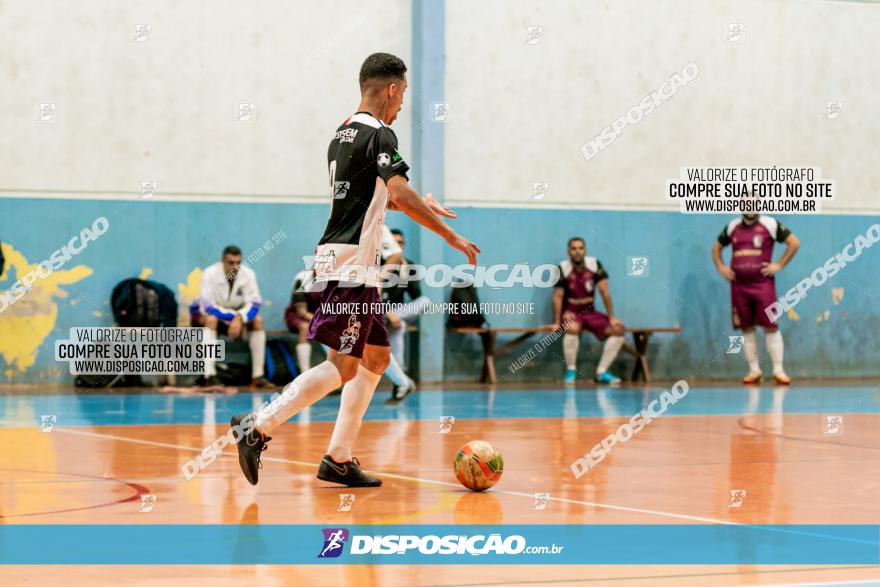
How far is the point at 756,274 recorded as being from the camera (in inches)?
687

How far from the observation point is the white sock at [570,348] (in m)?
17.2

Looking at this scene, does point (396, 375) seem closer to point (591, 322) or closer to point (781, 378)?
point (591, 322)

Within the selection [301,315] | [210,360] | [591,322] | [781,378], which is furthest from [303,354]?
[781,378]

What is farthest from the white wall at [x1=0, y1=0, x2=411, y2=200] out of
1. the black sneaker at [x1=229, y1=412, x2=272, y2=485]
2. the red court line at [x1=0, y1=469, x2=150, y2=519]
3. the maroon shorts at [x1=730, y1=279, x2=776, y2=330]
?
the black sneaker at [x1=229, y1=412, x2=272, y2=485]

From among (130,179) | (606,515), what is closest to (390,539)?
(606,515)

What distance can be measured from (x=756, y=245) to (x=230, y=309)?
7904 millimetres

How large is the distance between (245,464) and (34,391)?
9.94 metres

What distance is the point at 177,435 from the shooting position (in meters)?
9.66

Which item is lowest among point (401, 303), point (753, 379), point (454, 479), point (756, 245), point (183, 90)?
point (753, 379)

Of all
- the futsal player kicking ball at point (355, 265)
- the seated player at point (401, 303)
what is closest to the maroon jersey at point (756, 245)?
the seated player at point (401, 303)

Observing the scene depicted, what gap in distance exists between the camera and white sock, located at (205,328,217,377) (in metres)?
15.7

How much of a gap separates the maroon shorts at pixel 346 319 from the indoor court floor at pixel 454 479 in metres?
0.84

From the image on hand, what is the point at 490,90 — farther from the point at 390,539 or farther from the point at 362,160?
the point at 390,539

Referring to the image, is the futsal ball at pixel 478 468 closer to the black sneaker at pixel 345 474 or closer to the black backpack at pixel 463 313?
the black sneaker at pixel 345 474
